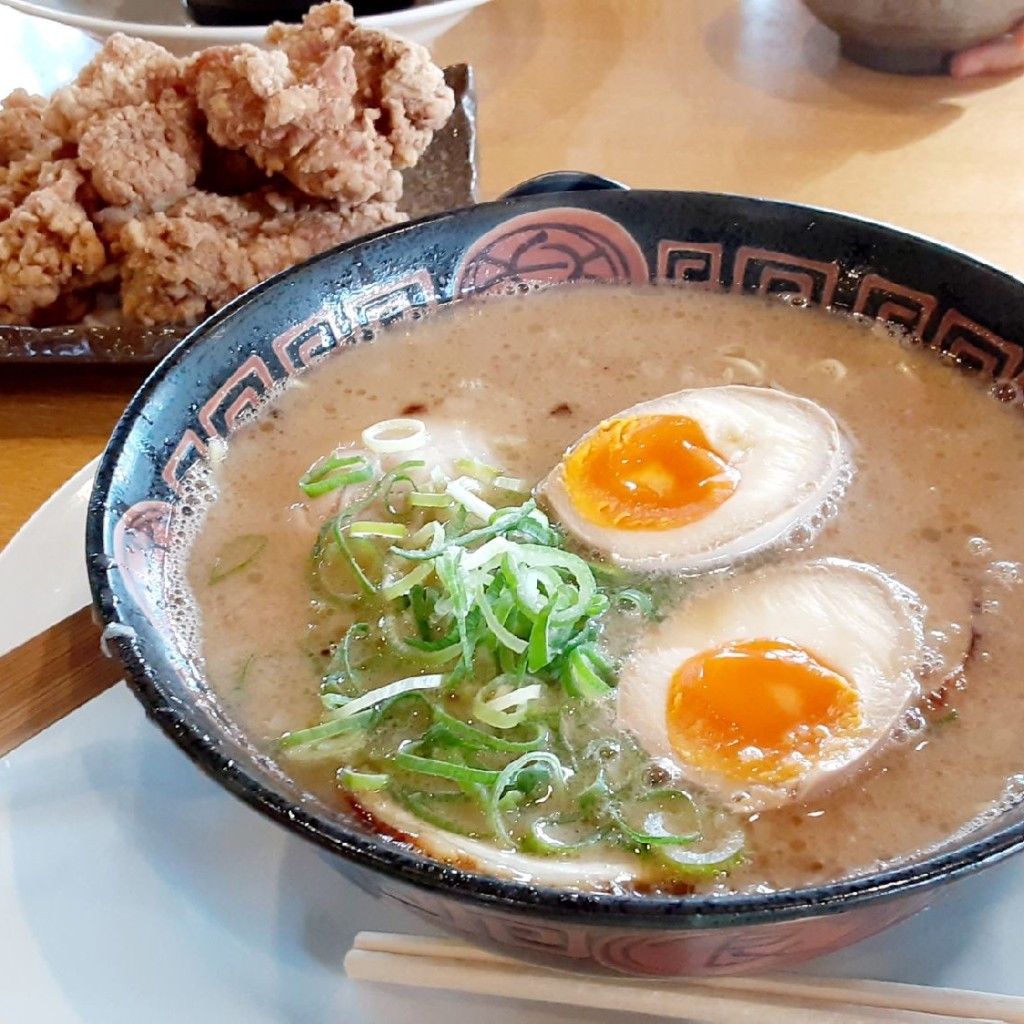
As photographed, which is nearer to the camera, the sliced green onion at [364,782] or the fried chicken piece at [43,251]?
the sliced green onion at [364,782]

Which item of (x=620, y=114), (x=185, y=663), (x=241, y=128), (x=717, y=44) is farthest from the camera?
(x=717, y=44)

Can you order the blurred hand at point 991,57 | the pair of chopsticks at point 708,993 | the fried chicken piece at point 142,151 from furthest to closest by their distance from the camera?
the blurred hand at point 991,57, the fried chicken piece at point 142,151, the pair of chopsticks at point 708,993

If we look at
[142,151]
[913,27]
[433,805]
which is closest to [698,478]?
[433,805]

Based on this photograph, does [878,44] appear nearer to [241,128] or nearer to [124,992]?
[241,128]

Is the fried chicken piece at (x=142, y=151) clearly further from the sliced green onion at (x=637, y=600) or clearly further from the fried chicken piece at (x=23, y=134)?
the sliced green onion at (x=637, y=600)

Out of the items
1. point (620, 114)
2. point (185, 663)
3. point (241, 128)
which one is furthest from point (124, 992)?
point (620, 114)

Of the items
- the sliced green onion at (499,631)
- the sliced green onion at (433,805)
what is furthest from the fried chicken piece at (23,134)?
the sliced green onion at (433,805)

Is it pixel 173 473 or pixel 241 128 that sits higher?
pixel 241 128
